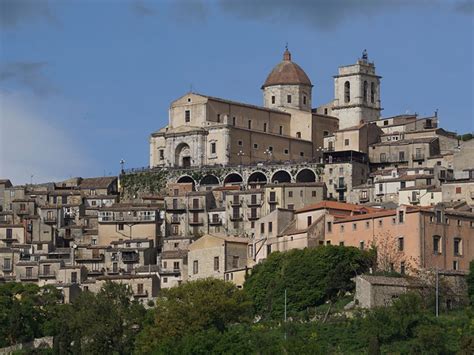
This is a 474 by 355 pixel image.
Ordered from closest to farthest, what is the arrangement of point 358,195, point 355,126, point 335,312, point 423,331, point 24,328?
point 423,331, point 335,312, point 24,328, point 358,195, point 355,126

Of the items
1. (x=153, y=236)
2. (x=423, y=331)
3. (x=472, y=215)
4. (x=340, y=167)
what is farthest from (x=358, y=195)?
(x=423, y=331)

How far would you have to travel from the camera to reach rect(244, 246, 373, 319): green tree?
93375 millimetres

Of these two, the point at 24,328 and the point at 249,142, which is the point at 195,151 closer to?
the point at 249,142

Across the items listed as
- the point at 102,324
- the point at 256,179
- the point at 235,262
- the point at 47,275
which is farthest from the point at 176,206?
the point at 102,324

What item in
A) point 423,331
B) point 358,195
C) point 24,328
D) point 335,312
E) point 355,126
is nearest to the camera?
point 423,331

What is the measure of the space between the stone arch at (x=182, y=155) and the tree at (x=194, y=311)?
30.0m

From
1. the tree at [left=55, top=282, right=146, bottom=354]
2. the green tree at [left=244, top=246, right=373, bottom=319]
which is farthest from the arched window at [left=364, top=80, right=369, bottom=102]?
the tree at [left=55, top=282, right=146, bottom=354]

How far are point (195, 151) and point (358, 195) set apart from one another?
13453 millimetres

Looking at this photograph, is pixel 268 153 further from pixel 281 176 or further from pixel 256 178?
pixel 281 176

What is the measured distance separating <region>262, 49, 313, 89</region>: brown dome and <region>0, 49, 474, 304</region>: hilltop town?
13 centimetres

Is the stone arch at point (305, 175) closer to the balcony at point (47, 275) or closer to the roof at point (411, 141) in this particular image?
the roof at point (411, 141)

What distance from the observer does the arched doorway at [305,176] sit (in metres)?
119

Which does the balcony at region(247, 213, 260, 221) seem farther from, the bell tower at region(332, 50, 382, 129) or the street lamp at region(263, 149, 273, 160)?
the bell tower at region(332, 50, 382, 129)

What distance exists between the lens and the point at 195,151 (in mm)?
123812
